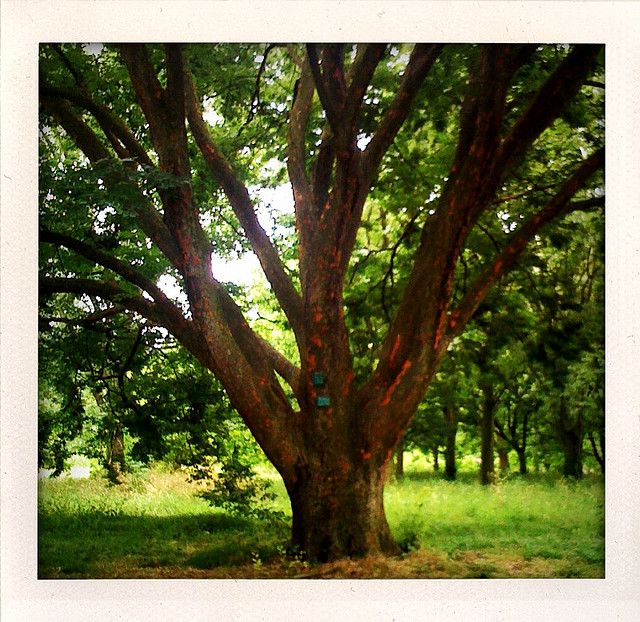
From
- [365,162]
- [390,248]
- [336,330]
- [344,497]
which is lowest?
[344,497]

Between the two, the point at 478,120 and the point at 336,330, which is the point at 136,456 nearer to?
the point at 336,330

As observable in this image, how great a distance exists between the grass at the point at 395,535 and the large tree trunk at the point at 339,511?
0.06 metres

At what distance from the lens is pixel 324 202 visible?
474 cm

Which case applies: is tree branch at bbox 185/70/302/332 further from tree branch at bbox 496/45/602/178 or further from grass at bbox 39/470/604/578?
tree branch at bbox 496/45/602/178

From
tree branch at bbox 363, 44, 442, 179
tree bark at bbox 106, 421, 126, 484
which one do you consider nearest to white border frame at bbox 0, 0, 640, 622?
tree branch at bbox 363, 44, 442, 179

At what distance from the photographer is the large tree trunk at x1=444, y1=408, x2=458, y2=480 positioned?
14.9ft

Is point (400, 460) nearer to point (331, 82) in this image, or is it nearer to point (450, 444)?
point (450, 444)

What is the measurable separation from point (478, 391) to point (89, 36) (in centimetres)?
278

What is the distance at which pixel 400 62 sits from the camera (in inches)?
183

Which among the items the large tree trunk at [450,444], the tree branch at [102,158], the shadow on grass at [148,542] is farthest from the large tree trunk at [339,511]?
the tree branch at [102,158]

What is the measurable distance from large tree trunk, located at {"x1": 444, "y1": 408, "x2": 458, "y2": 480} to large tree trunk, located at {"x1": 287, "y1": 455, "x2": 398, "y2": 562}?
350mm

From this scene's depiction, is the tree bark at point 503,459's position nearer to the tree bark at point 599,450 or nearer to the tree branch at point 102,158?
the tree bark at point 599,450

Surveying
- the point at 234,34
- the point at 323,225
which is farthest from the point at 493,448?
the point at 234,34

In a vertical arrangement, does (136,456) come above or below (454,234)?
below
